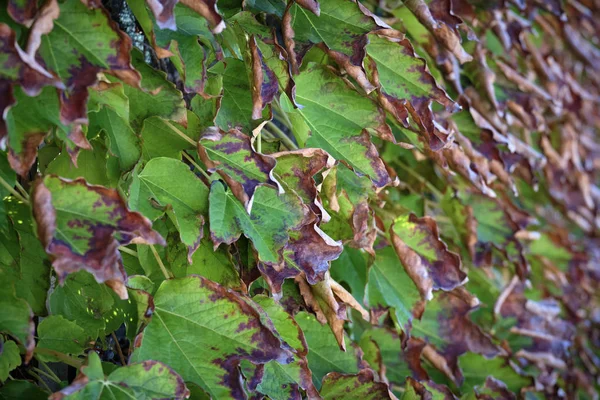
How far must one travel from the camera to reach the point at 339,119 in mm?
843

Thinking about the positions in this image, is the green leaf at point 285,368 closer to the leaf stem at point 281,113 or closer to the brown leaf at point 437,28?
the leaf stem at point 281,113

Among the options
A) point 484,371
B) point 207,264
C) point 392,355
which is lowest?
point 484,371

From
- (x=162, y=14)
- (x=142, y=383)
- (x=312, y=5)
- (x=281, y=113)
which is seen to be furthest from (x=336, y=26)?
(x=142, y=383)

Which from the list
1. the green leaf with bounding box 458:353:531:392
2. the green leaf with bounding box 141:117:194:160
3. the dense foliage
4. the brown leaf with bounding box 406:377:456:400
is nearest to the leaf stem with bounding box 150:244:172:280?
the dense foliage

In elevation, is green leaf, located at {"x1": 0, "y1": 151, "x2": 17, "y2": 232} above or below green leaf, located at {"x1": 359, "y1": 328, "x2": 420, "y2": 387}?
above

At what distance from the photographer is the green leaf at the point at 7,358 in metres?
0.63

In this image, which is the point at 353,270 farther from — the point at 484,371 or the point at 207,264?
the point at 484,371

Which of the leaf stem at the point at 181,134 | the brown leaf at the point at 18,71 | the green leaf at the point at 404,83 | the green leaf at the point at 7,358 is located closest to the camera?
the brown leaf at the point at 18,71

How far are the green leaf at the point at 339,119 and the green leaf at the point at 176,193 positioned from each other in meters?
0.19

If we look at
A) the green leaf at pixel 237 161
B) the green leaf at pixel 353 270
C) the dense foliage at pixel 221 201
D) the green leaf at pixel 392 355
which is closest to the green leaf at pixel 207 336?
the dense foliage at pixel 221 201

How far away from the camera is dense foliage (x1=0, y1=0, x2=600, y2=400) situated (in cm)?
57

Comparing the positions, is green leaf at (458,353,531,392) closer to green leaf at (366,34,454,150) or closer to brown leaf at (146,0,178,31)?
green leaf at (366,34,454,150)

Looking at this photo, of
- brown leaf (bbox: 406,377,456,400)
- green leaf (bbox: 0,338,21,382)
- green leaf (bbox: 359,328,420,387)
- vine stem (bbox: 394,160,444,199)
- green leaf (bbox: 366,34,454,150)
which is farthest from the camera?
vine stem (bbox: 394,160,444,199)

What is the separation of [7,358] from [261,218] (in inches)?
12.2
